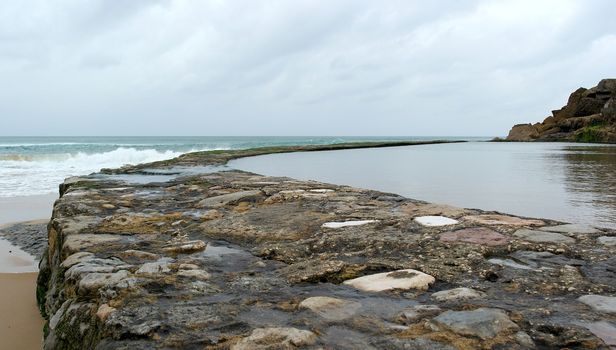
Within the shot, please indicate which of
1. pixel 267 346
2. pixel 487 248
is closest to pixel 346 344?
pixel 267 346

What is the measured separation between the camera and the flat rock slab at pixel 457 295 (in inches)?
67.1

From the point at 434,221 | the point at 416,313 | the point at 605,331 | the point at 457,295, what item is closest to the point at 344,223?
the point at 434,221

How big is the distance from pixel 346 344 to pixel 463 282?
711 millimetres

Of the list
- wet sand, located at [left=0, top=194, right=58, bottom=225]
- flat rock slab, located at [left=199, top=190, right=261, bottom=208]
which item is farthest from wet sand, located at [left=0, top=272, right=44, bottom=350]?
wet sand, located at [left=0, top=194, right=58, bottom=225]

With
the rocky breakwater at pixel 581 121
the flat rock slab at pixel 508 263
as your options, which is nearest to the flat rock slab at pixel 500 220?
the flat rock slab at pixel 508 263

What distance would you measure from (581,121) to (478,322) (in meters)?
42.5

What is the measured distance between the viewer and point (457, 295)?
68.1 inches

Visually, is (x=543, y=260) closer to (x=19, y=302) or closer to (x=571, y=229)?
(x=571, y=229)

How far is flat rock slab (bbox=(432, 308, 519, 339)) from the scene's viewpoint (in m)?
1.42

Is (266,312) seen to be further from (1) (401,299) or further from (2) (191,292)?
A: (1) (401,299)

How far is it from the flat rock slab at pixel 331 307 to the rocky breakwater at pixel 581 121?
35760 mm

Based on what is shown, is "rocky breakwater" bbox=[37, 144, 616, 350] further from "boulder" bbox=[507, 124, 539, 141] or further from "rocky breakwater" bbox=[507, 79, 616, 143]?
"boulder" bbox=[507, 124, 539, 141]

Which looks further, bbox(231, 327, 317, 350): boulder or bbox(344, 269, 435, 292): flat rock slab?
bbox(344, 269, 435, 292): flat rock slab

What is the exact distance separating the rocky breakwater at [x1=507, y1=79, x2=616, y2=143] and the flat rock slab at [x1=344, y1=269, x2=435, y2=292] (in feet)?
116
